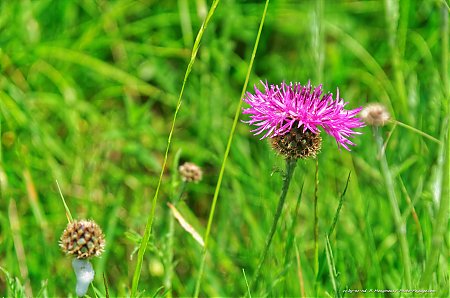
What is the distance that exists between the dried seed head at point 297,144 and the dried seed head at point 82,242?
33cm

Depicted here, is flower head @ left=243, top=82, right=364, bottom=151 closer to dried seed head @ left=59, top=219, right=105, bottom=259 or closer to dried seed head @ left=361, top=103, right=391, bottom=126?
dried seed head @ left=361, top=103, right=391, bottom=126

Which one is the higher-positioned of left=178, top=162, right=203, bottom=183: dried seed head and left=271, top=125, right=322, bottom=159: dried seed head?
left=271, top=125, right=322, bottom=159: dried seed head

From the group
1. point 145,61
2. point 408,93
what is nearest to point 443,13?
point 408,93

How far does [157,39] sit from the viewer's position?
237 centimetres

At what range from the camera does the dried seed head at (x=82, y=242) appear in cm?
104

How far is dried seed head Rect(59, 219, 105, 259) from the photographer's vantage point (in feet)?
3.43

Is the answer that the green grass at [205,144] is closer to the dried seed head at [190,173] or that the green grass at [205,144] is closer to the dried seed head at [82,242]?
the dried seed head at [190,173]

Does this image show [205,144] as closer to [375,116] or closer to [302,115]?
[375,116]

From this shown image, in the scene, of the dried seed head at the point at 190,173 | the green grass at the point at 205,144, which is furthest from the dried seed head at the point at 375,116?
the dried seed head at the point at 190,173

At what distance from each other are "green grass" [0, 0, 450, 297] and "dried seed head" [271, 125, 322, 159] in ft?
0.77

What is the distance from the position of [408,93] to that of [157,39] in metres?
0.88

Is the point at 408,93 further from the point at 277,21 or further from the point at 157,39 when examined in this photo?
the point at 157,39

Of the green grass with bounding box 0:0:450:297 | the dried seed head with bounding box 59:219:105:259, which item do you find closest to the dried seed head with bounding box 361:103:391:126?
the green grass with bounding box 0:0:450:297

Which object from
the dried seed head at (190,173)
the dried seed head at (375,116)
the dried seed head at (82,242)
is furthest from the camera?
the dried seed head at (190,173)
